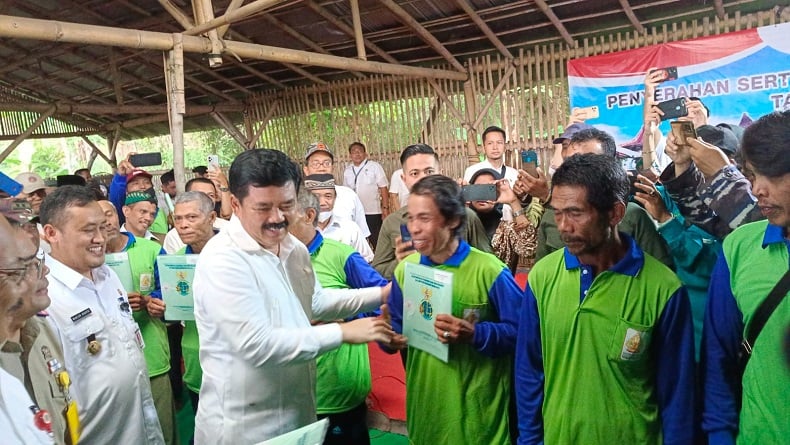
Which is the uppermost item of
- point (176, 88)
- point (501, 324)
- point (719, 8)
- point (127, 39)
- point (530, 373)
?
point (719, 8)

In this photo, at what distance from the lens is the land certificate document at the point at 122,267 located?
9.07 ft

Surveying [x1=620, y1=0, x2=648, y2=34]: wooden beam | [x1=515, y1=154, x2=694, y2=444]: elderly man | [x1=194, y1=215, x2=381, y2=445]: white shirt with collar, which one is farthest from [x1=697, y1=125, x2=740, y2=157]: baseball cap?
[x1=620, y1=0, x2=648, y2=34]: wooden beam

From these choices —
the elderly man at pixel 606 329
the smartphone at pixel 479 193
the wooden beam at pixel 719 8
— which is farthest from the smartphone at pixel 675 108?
the wooden beam at pixel 719 8

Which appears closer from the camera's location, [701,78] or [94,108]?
[701,78]

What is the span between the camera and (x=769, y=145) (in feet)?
4.10

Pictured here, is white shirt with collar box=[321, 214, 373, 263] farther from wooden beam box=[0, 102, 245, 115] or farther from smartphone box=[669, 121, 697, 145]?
wooden beam box=[0, 102, 245, 115]

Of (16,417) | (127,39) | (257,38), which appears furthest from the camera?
(257,38)

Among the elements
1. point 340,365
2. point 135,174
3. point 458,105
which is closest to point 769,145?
point 340,365

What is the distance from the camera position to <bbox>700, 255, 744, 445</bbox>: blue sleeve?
1.40 meters

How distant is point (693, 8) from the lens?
5.92 metres

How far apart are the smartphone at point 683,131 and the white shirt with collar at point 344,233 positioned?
2022 millimetres

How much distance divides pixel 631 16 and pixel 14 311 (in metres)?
6.57

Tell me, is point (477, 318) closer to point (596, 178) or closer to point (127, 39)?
point (596, 178)

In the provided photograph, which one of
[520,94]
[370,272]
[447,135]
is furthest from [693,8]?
[370,272]
